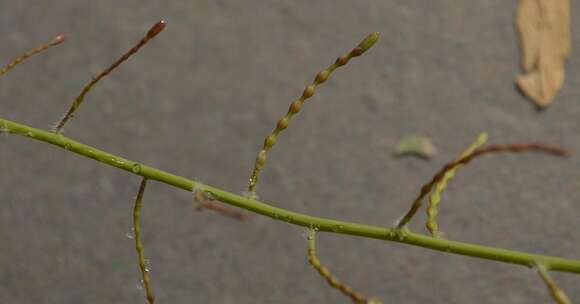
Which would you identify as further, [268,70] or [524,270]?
[268,70]

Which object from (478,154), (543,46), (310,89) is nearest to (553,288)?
(478,154)

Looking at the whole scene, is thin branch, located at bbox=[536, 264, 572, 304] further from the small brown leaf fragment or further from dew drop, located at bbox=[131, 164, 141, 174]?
the small brown leaf fragment

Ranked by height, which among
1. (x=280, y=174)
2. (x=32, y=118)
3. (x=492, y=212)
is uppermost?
(x=32, y=118)

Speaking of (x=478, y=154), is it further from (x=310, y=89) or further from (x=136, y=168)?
(x=136, y=168)

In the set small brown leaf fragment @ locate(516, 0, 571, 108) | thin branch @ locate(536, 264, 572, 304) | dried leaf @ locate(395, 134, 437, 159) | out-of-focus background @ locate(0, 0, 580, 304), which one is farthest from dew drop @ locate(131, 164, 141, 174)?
small brown leaf fragment @ locate(516, 0, 571, 108)

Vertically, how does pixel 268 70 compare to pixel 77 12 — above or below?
below

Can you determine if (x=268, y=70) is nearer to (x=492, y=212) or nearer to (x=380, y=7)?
(x=380, y=7)

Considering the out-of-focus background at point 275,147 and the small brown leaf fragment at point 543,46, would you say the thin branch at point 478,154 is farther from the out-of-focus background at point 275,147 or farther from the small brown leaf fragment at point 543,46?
the small brown leaf fragment at point 543,46

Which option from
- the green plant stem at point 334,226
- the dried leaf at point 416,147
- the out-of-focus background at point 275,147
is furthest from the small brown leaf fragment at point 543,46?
the green plant stem at point 334,226

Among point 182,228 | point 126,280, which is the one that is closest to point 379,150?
point 182,228
